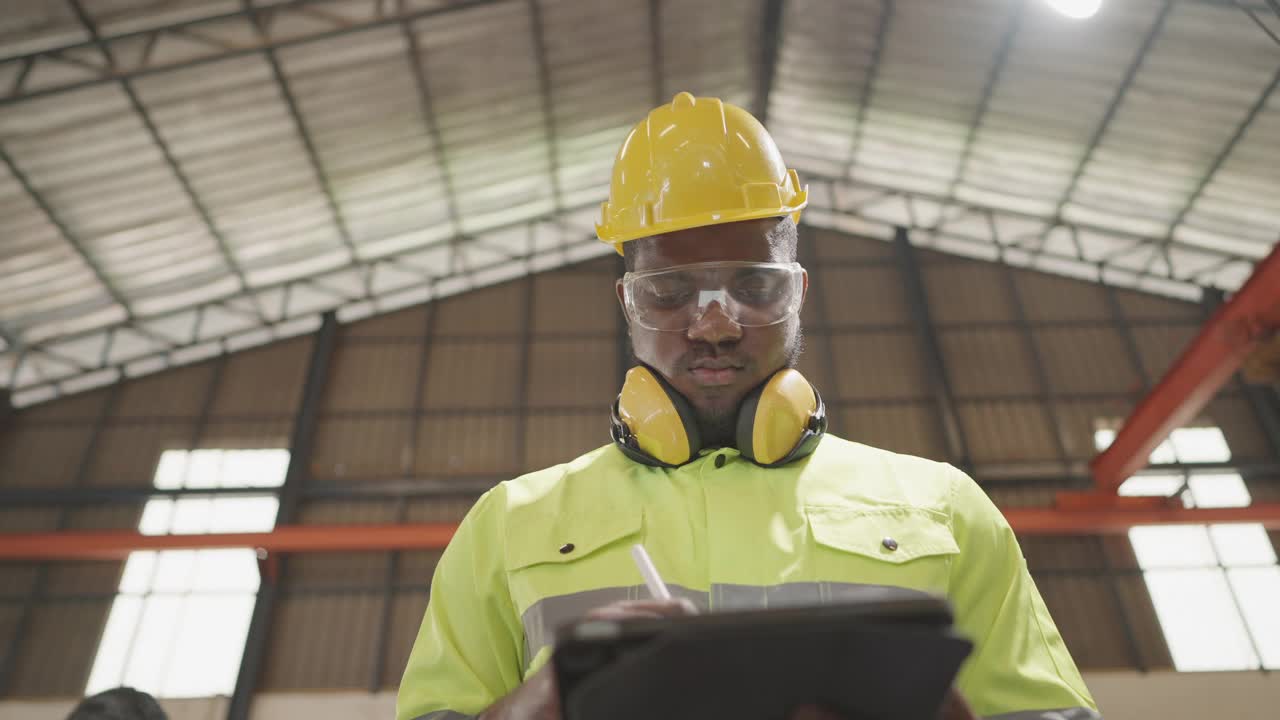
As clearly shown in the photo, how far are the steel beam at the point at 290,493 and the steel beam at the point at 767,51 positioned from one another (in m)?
8.76

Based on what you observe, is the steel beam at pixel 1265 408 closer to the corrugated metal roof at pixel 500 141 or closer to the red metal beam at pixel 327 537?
the corrugated metal roof at pixel 500 141

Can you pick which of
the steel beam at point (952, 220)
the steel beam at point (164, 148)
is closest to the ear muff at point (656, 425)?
the steel beam at point (164, 148)

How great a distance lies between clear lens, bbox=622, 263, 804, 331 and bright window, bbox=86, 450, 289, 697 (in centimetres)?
1277

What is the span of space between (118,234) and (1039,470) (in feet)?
48.6

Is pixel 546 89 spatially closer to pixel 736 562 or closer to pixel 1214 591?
pixel 736 562

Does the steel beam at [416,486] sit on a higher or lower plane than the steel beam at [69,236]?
lower

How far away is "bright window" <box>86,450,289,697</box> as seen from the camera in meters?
12.7

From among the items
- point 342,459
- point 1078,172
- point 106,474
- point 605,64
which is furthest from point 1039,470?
point 106,474

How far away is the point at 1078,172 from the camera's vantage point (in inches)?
551

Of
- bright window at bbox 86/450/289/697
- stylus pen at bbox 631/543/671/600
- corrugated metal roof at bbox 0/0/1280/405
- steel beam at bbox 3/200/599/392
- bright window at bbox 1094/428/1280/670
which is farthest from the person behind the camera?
steel beam at bbox 3/200/599/392

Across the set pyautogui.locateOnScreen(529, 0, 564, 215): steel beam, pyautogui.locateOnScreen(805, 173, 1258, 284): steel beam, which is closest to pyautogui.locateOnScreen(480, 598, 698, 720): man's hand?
pyautogui.locateOnScreen(529, 0, 564, 215): steel beam

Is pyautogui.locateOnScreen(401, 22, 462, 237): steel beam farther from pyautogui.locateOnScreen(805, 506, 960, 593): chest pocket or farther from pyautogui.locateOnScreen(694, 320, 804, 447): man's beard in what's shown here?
pyautogui.locateOnScreen(805, 506, 960, 593): chest pocket

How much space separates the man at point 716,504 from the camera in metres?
1.83

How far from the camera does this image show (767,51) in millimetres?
13805
